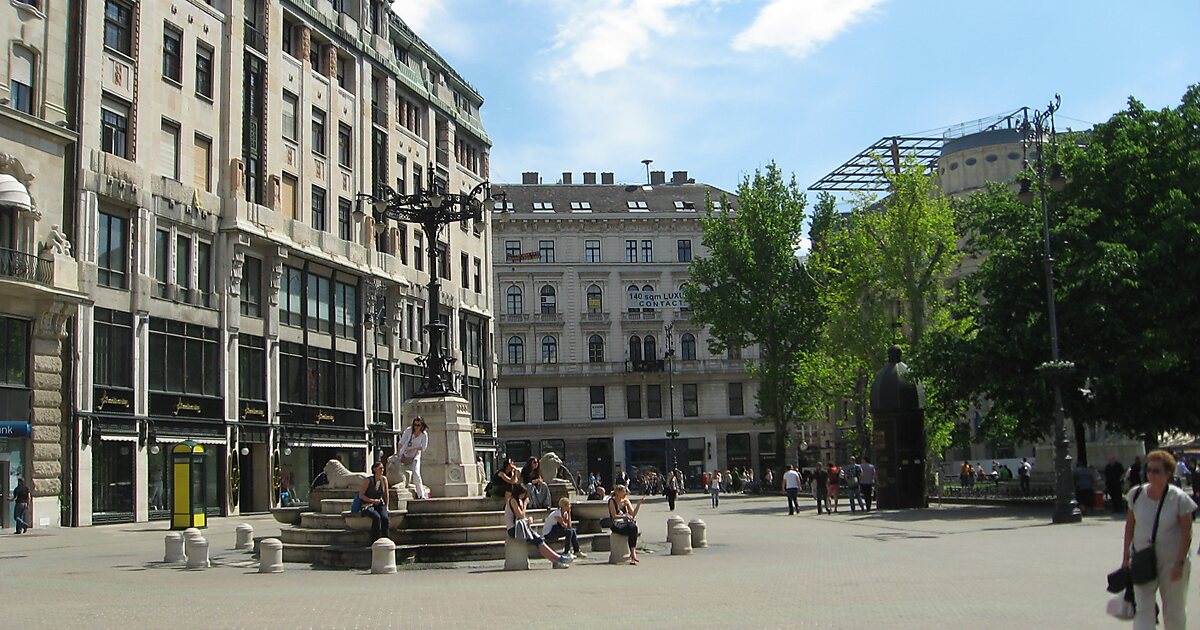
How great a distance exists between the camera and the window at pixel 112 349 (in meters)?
33.1

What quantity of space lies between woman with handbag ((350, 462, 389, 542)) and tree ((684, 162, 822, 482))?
3828 cm

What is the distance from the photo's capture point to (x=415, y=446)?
65.8 feet

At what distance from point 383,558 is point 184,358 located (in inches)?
900

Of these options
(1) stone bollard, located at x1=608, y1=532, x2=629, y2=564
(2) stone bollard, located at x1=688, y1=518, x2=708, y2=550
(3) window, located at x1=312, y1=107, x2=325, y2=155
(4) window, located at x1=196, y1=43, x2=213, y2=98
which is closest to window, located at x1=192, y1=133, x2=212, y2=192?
(4) window, located at x1=196, y1=43, x2=213, y2=98

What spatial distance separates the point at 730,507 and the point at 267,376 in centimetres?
1731

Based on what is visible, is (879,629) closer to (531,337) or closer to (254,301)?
(254,301)

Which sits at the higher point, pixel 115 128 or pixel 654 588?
pixel 115 128

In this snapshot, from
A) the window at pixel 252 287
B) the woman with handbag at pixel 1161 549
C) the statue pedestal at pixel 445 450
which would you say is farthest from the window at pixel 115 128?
the woman with handbag at pixel 1161 549

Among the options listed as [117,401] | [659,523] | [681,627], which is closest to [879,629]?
[681,627]

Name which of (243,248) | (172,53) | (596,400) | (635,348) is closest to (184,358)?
(243,248)

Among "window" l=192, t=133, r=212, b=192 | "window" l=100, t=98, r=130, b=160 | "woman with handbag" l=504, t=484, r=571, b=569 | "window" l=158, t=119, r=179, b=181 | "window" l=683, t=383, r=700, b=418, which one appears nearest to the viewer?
"woman with handbag" l=504, t=484, r=571, b=569

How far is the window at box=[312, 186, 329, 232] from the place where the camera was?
46.0 meters

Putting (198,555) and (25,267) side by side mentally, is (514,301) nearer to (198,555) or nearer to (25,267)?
(25,267)

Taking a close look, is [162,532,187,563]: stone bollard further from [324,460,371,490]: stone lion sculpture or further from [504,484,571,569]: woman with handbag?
[504,484,571,569]: woman with handbag
